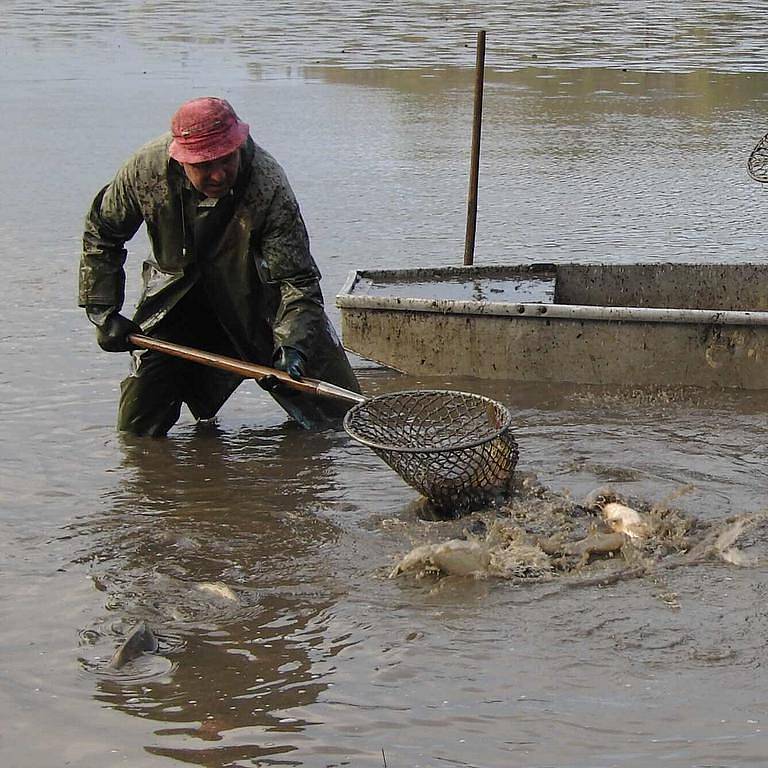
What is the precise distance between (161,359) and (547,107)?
1058cm

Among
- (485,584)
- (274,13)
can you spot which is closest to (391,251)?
(485,584)

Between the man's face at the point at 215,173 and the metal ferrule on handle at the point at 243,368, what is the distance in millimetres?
744

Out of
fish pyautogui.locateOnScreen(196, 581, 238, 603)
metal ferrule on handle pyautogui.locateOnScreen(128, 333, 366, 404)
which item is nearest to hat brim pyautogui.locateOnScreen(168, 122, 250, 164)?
metal ferrule on handle pyautogui.locateOnScreen(128, 333, 366, 404)

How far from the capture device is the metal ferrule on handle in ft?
19.1

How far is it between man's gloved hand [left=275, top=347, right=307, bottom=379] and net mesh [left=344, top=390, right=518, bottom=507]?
33 cm

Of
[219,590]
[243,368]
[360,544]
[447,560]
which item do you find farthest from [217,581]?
[243,368]

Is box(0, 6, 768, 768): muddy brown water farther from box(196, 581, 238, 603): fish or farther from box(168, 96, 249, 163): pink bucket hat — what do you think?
box(168, 96, 249, 163): pink bucket hat

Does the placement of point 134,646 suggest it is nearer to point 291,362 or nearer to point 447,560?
point 447,560

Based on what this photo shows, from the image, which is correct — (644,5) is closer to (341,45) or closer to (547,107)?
(341,45)

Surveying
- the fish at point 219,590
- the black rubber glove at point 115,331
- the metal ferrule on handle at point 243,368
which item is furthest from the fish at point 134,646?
the black rubber glove at point 115,331

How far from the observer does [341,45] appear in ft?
73.4

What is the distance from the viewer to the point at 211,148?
556cm

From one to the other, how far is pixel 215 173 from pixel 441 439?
1519mm

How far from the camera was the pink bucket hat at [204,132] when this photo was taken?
5473mm
